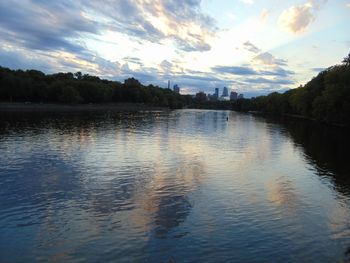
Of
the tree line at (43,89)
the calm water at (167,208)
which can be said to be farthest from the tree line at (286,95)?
the calm water at (167,208)

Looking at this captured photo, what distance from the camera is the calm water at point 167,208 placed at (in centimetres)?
1533

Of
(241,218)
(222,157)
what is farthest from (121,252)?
(222,157)

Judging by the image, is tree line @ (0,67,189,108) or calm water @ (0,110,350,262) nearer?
calm water @ (0,110,350,262)

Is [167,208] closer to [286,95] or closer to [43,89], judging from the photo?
[43,89]

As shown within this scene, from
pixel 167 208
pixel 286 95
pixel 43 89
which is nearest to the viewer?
pixel 167 208

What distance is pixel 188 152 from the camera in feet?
136

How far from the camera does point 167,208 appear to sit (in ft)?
67.1

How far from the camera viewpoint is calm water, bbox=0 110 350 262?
1533 cm

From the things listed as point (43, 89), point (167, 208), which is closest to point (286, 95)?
point (43, 89)

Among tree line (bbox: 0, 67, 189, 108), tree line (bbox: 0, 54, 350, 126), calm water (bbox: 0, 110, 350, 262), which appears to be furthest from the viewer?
tree line (bbox: 0, 67, 189, 108)

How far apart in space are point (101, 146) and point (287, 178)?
68.1ft

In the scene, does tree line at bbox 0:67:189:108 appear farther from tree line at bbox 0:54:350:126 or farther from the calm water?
the calm water

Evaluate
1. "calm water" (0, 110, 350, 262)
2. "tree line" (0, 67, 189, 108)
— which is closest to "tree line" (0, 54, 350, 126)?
"tree line" (0, 67, 189, 108)

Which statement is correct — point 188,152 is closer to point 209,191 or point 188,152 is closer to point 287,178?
point 287,178
